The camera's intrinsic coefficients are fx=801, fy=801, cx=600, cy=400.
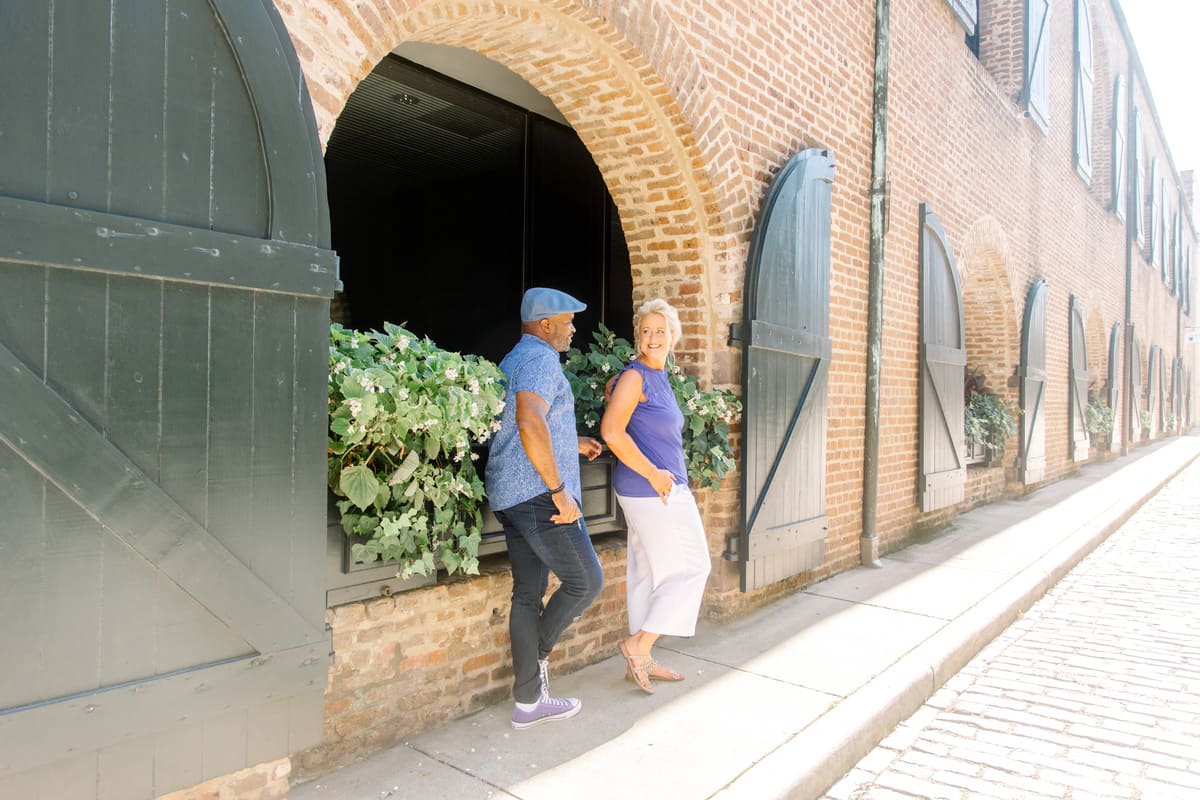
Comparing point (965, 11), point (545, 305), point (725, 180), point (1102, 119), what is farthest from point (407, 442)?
point (1102, 119)

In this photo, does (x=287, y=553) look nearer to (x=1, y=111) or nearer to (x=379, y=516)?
(x=379, y=516)

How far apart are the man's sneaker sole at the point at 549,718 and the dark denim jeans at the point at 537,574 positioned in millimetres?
87

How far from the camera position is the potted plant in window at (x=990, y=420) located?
920 centimetres

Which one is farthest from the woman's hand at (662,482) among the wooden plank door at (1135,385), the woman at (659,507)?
the wooden plank door at (1135,385)

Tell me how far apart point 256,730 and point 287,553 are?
52cm

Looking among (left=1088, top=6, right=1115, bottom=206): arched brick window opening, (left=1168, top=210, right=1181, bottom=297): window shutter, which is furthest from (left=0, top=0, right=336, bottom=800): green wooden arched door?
(left=1168, top=210, right=1181, bottom=297): window shutter

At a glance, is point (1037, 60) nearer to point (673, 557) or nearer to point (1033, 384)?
point (1033, 384)

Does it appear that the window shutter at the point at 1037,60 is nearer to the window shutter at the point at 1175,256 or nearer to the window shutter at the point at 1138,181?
the window shutter at the point at 1138,181

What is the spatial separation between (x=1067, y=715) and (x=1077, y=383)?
1090 cm

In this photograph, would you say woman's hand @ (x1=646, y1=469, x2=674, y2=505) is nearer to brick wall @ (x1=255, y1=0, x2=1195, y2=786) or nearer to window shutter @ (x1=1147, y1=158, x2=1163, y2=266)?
brick wall @ (x1=255, y1=0, x2=1195, y2=786)

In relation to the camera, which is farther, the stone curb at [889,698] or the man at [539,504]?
the man at [539,504]

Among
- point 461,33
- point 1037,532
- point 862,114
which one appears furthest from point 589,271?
point 1037,532

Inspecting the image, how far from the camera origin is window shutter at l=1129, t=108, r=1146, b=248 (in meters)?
17.7

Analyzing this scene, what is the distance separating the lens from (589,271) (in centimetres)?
747
